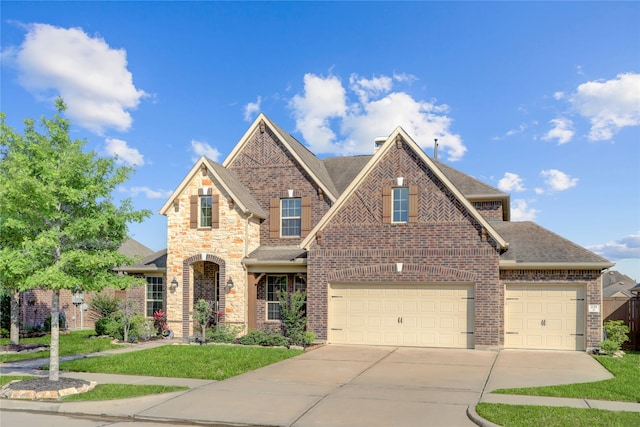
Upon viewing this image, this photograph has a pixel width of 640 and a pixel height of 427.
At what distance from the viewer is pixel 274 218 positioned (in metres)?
22.0

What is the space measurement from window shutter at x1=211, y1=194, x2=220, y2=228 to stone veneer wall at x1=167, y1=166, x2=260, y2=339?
9 centimetres

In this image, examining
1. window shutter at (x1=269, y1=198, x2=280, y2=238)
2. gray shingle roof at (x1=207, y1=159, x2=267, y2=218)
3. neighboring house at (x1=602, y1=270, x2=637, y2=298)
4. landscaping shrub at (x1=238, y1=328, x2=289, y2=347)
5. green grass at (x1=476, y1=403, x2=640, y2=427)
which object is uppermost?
gray shingle roof at (x1=207, y1=159, x2=267, y2=218)

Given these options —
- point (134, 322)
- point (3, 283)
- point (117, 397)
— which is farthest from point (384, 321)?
Answer: point (3, 283)

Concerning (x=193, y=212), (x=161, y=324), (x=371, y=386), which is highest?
(x=193, y=212)

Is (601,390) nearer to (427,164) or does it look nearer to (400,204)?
(400,204)

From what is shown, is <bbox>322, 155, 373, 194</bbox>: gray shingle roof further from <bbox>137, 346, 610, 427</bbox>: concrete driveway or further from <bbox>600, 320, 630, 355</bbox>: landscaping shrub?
<bbox>600, 320, 630, 355</bbox>: landscaping shrub

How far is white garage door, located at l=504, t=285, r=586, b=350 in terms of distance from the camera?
17.4 m

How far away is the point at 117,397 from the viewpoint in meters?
10.2

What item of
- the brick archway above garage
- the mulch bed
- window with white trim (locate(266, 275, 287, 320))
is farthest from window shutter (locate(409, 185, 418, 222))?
the mulch bed

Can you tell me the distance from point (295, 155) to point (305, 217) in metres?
2.54

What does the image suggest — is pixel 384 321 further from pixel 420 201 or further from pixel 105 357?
A: pixel 105 357

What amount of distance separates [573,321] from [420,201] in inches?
243

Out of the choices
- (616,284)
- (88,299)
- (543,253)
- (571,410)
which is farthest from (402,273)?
(616,284)

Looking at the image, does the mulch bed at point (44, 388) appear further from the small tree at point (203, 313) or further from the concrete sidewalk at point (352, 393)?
the small tree at point (203, 313)
